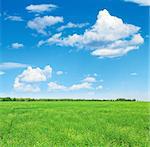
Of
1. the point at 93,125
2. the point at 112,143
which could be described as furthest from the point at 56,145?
the point at 93,125

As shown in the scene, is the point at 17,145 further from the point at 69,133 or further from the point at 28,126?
the point at 28,126

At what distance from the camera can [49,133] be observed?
1447 centimetres

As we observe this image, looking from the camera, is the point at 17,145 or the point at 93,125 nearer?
the point at 17,145

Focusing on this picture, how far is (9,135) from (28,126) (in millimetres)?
2818

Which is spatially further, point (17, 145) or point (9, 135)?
point (9, 135)

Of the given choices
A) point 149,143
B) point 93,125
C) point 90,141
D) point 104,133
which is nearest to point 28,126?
point 93,125

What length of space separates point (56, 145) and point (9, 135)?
270cm

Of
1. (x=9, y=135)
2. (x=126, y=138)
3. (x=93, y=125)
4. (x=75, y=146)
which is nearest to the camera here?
(x=75, y=146)

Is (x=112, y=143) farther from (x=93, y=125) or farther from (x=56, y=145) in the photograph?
(x=93, y=125)

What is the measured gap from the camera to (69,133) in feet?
46.4

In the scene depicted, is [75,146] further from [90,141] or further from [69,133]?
[69,133]

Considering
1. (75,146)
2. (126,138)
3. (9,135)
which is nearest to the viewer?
(75,146)

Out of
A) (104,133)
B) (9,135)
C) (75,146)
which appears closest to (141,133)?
(104,133)

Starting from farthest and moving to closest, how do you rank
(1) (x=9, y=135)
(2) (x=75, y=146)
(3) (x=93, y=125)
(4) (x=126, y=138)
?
(3) (x=93, y=125)
(1) (x=9, y=135)
(4) (x=126, y=138)
(2) (x=75, y=146)
